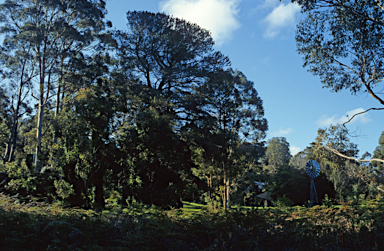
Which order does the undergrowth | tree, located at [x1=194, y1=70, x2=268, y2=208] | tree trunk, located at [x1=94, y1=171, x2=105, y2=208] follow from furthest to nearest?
tree, located at [x1=194, y1=70, x2=268, y2=208] → tree trunk, located at [x1=94, y1=171, x2=105, y2=208] → the undergrowth

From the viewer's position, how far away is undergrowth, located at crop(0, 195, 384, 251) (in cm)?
392

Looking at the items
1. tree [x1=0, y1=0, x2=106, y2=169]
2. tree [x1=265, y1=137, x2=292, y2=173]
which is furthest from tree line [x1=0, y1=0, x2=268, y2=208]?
tree [x1=265, y1=137, x2=292, y2=173]

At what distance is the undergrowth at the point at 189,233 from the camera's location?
3.92 meters

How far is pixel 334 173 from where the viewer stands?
2939cm

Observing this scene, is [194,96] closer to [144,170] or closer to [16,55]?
[144,170]

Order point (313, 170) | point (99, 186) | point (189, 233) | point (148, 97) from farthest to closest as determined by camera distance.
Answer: point (313, 170)
point (148, 97)
point (99, 186)
point (189, 233)

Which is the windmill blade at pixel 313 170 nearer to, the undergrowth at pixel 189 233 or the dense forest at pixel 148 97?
the dense forest at pixel 148 97

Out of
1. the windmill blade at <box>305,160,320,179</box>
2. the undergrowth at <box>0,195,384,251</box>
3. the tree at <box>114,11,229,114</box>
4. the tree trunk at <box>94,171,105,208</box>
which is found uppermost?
the tree at <box>114,11,229,114</box>

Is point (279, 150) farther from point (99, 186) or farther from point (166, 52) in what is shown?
point (99, 186)

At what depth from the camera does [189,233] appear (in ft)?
14.5

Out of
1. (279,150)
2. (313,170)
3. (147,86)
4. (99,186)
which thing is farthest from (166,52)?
(279,150)

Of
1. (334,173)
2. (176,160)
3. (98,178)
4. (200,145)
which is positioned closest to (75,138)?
(98,178)

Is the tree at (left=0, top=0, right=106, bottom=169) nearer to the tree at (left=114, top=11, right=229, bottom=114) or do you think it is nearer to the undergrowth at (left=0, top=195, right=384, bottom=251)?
the tree at (left=114, top=11, right=229, bottom=114)

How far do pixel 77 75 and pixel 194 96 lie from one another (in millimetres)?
8345
